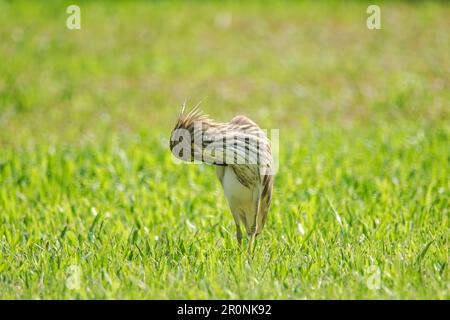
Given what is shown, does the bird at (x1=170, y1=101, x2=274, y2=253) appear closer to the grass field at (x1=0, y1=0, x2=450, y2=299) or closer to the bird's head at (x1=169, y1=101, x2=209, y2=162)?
the bird's head at (x1=169, y1=101, x2=209, y2=162)

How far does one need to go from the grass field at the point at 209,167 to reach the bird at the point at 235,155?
0.33 meters

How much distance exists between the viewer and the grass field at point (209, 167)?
4816mm

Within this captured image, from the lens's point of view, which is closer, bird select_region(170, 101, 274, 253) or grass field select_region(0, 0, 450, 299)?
bird select_region(170, 101, 274, 253)

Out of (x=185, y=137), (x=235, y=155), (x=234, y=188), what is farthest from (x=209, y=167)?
(x=185, y=137)

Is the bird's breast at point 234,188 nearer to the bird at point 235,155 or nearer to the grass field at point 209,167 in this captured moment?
the bird at point 235,155

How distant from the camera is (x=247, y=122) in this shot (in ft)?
16.4

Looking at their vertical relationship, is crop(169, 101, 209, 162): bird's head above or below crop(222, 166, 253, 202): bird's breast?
above

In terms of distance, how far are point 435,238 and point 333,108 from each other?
17.6 feet

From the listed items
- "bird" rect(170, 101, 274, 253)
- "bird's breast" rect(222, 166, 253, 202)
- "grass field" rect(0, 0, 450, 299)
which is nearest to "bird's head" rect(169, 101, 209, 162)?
"bird" rect(170, 101, 274, 253)

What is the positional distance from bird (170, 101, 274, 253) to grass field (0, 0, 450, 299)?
0.33 m

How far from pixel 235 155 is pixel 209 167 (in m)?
3.34

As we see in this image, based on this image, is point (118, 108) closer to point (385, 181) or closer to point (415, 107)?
point (415, 107)

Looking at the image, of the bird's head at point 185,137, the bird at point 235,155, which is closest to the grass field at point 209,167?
the bird at point 235,155

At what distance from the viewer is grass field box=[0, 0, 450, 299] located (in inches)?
190
